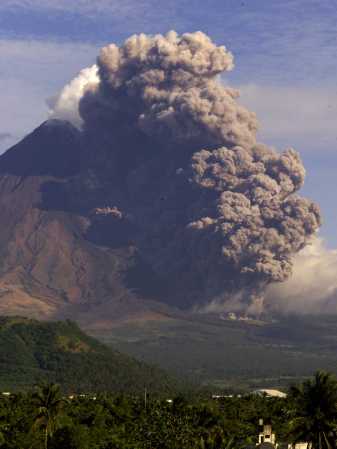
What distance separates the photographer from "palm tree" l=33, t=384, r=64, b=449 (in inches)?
4742

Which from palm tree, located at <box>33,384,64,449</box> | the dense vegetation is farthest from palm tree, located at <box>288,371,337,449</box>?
palm tree, located at <box>33,384,64,449</box>

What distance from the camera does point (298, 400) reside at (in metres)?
90.1

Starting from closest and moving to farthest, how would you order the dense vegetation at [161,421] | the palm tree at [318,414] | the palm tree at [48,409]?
the palm tree at [318,414] → the dense vegetation at [161,421] → the palm tree at [48,409]

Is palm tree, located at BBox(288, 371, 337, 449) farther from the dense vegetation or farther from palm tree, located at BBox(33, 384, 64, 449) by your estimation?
palm tree, located at BBox(33, 384, 64, 449)

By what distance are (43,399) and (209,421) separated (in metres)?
33.0

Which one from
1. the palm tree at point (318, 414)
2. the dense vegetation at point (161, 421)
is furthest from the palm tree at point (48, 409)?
the palm tree at point (318, 414)

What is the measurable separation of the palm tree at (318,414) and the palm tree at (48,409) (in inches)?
1521

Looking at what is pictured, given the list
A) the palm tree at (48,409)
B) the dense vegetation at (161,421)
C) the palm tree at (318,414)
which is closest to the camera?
the palm tree at (318,414)

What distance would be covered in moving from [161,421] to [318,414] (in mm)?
63327

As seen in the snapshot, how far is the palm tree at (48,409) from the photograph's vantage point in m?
120

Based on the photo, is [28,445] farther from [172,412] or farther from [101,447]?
[172,412]

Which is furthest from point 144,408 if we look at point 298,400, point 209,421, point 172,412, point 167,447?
point 298,400

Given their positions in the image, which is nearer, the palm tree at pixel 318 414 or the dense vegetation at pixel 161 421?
the palm tree at pixel 318 414

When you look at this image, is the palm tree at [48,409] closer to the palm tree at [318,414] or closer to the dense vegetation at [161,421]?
the dense vegetation at [161,421]
